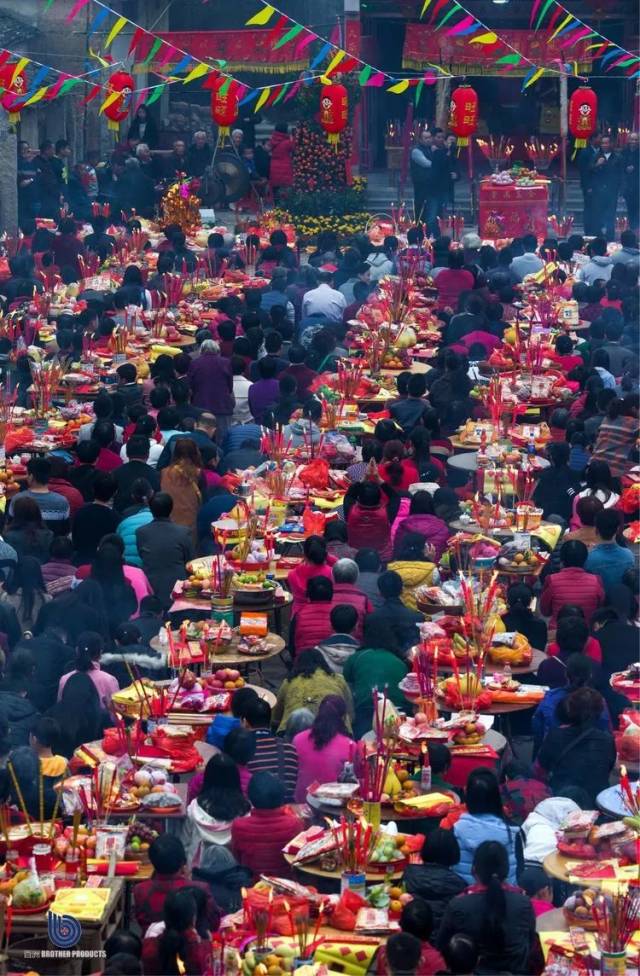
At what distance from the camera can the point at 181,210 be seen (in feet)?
78.1

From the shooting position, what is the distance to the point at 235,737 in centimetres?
969

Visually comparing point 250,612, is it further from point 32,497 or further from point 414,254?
point 414,254

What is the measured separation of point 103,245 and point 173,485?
349 inches

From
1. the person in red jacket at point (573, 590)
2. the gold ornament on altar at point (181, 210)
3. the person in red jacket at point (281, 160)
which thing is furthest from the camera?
the person in red jacket at point (281, 160)

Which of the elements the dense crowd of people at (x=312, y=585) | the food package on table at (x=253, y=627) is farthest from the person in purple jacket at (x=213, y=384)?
the food package on table at (x=253, y=627)

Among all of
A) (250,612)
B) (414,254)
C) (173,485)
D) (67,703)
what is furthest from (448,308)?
(67,703)

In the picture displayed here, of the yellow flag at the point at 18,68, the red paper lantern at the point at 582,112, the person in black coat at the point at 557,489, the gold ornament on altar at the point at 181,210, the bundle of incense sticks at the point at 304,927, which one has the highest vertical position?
the yellow flag at the point at 18,68

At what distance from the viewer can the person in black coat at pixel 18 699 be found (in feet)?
33.3

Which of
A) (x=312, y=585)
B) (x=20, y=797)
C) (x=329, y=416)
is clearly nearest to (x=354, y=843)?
(x=20, y=797)

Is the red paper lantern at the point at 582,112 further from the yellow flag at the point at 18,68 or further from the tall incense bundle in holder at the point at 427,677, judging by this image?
the tall incense bundle in holder at the point at 427,677

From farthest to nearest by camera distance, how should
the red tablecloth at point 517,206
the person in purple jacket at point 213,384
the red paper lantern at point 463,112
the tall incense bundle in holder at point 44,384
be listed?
1. the red tablecloth at point 517,206
2. the red paper lantern at point 463,112
3. the person in purple jacket at point 213,384
4. the tall incense bundle in holder at point 44,384

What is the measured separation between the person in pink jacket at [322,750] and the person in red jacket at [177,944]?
1898mm

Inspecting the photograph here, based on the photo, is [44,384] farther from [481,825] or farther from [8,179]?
[8,179]

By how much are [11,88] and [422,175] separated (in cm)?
625
